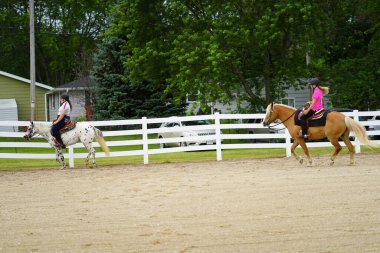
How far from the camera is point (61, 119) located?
60.7ft

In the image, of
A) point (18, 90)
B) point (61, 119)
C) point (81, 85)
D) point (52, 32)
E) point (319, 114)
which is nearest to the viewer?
point (319, 114)

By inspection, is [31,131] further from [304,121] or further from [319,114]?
[319,114]

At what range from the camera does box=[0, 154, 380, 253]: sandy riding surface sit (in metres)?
7.61

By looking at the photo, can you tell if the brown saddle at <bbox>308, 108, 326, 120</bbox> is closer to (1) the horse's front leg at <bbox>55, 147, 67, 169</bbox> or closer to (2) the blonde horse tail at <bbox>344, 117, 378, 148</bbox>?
(2) the blonde horse tail at <bbox>344, 117, 378, 148</bbox>

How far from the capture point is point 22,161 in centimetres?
2397

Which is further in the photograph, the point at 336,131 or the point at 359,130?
the point at 336,131

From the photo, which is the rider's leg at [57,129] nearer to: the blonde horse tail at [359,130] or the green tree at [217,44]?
the blonde horse tail at [359,130]

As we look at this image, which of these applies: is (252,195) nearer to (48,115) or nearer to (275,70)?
(275,70)

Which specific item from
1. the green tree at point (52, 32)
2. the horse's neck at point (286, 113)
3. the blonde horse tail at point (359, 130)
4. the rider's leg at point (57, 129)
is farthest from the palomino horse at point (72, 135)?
the green tree at point (52, 32)

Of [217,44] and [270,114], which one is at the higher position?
[217,44]

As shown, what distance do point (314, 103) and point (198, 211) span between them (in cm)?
756

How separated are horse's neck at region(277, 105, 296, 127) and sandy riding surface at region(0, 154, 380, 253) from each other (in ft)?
5.99

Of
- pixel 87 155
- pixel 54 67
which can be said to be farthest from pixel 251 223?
pixel 54 67

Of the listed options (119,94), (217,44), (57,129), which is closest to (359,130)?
(57,129)
